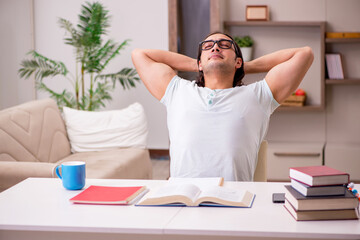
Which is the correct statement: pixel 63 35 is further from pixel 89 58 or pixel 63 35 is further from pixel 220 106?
pixel 220 106

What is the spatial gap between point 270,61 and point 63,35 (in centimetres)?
394

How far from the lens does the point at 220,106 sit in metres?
2.37

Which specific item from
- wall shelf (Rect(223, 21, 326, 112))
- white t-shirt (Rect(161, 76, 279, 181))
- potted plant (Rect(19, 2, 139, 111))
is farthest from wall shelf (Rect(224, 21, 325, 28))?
white t-shirt (Rect(161, 76, 279, 181))

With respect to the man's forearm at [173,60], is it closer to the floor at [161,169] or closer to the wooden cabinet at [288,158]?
the wooden cabinet at [288,158]

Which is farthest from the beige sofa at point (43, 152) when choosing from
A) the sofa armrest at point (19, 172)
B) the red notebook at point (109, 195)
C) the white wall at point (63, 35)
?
the white wall at point (63, 35)

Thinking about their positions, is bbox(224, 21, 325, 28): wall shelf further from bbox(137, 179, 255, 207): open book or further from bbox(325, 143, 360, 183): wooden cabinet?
bbox(137, 179, 255, 207): open book

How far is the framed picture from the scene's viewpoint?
15.4ft

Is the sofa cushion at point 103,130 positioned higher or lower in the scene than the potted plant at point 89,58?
lower

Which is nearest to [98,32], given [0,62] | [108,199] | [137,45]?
[137,45]

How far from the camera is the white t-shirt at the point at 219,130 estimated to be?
229 centimetres

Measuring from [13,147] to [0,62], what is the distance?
259 cm

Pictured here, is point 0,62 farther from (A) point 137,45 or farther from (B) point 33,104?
(B) point 33,104

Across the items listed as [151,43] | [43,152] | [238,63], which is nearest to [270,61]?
[238,63]

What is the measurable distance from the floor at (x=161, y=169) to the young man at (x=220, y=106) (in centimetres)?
245
